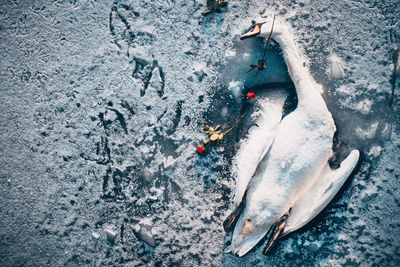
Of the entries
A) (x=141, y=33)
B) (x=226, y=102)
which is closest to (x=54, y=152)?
(x=141, y=33)

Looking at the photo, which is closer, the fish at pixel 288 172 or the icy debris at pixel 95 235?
the fish at pixel 288 172

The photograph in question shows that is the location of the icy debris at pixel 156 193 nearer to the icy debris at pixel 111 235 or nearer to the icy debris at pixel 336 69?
the icy debris at pixel 111 235

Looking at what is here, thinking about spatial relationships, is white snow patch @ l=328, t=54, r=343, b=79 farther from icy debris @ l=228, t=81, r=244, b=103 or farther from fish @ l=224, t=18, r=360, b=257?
icy debris @ l=228, t=81, r=244, b=103

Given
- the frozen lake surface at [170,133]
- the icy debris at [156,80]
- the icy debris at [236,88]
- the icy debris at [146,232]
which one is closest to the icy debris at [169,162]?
the frozen lake surface at [170,133]

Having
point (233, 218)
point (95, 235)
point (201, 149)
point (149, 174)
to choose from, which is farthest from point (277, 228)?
point (95, 235)

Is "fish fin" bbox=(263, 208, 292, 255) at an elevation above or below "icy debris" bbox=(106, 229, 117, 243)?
above

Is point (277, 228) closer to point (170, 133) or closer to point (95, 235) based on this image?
point (170, 133)

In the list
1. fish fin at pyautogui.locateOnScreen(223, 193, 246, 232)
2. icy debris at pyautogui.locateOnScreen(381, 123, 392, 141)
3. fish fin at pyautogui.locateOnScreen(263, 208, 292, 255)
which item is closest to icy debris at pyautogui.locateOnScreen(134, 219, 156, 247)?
fish fin at pyautogui.locateOnScreen(223, 193, 246, 232)

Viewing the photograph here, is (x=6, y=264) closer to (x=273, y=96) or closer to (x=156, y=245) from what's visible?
(x=156, y=245)
